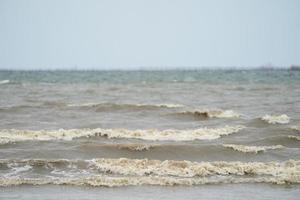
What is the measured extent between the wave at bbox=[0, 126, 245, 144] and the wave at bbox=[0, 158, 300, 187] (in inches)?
109

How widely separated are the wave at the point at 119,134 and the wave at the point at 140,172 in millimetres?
2759

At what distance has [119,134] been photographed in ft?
39.5

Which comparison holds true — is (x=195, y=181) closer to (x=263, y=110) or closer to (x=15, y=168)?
(x=15, y=168)

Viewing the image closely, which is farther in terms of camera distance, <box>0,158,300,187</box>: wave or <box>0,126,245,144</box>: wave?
<box>0,126,245,144</box>: wave

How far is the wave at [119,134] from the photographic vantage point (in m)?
11.5

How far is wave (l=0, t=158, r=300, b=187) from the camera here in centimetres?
734

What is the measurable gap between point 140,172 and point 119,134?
4008mm

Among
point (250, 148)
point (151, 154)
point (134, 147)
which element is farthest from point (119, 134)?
point (250, 148)

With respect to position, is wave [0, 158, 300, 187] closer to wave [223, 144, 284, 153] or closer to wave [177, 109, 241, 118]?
wave [223, 144, 284, 153]

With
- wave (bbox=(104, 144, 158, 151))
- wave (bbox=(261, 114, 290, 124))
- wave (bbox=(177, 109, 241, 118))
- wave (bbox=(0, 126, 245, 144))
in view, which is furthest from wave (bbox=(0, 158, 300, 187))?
wave (bbox=(177, 109, 241, 118))

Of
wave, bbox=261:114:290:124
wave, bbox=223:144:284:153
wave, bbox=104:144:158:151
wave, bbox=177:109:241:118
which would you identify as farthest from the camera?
wave, bbox=177:109:241:118

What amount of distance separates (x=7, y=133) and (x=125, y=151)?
4127 millimetres

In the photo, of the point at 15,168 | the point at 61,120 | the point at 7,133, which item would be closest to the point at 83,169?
the point at 15,168

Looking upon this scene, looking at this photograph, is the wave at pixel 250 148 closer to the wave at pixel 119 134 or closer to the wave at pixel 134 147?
the wave at pixel 119 134
